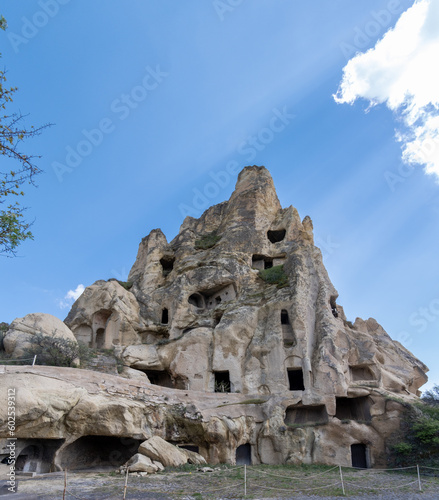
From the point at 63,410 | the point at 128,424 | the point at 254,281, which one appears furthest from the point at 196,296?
the point at 63,410

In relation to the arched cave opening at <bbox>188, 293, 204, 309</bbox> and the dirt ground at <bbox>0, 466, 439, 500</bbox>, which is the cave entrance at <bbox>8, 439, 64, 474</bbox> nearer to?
the dirt ground at <bbox>0, 466, 439, 500</bbox>

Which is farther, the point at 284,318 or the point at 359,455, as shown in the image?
the point at 284,318

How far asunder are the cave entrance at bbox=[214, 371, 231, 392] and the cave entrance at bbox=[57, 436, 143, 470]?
6.97 meters

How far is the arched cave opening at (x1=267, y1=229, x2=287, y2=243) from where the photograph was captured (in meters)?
34.2

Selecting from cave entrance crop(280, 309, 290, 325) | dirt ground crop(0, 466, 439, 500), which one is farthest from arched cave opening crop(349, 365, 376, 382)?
dirt ground crop(0, 466, 439, 500)

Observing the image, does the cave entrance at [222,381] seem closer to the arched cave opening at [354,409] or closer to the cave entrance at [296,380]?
the cave entrance at [296,380]

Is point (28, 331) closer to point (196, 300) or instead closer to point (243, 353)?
point (243, 353)

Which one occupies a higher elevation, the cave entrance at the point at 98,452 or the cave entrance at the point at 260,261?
the cave entrance at the point at 260,261

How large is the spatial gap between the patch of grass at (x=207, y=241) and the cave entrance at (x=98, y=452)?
18.2 metres

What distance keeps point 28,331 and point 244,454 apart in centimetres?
1257

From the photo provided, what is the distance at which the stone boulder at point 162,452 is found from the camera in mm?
13987

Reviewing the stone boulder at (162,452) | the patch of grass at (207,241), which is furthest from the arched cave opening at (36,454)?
the patch of grass at (207,241)

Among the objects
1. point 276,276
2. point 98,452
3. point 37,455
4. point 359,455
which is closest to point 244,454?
point 359,455

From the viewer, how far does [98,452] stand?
1723 cm
